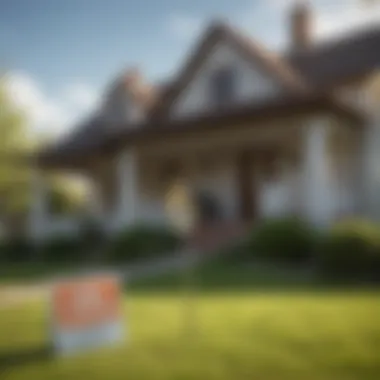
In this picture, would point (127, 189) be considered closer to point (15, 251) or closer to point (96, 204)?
point (96, 204)

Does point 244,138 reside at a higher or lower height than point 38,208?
higher

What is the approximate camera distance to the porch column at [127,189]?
2.50 metres

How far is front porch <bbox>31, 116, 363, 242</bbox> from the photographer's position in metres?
2.52

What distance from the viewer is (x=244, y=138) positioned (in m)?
2.94

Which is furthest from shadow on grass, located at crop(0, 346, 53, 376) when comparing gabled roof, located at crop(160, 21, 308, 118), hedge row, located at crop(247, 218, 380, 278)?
gabled roof, located at crop(160, 21, 308, 118)

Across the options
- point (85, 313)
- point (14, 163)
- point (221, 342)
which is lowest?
point (221, 342)

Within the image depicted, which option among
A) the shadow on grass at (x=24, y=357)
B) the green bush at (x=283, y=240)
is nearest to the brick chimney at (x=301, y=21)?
the green bush at (x=283, y=240)

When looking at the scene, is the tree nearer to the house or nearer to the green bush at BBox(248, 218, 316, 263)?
the house

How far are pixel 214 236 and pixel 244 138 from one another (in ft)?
2.00

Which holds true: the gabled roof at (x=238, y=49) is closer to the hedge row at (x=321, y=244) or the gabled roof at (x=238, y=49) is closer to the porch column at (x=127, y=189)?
the porch column at (x=127, y=189)

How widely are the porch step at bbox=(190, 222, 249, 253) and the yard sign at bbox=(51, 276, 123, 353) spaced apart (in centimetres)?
35

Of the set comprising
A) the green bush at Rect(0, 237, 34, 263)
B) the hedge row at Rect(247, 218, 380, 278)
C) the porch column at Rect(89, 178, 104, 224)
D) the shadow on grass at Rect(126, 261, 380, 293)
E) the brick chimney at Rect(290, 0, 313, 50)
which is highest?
the brick chimney at Rect(290, 0, 313, 50)

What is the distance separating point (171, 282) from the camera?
260 cm

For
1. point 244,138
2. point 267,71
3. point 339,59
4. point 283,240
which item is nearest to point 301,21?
point 339,59
